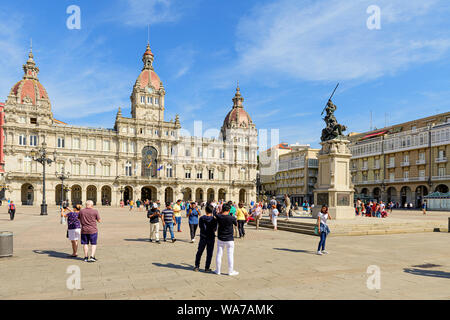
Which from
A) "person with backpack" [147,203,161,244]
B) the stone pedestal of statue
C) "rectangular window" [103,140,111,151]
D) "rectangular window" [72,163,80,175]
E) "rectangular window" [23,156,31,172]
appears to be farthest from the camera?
"rectangular window" [103,140,111,151]

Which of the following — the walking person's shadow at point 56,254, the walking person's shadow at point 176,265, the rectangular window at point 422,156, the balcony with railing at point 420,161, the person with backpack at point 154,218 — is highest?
the rectangular window at point 422,156

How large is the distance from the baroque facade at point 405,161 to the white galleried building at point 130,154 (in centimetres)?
2269

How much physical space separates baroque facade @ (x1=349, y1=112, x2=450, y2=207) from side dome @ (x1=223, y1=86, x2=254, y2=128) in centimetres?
2326

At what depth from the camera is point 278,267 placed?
8.43 metres

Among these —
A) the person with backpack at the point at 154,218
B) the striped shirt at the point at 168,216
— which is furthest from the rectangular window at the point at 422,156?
the person with backpack at the point at 154,218

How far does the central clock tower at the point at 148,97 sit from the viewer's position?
63438 millimetres

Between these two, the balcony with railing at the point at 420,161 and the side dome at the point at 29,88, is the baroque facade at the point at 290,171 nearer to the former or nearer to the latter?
the balcony with railing at the point at 420,161

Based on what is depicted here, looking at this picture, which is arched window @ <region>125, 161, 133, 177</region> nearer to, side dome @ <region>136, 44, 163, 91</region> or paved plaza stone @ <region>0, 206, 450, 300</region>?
side dome @ <region>136, 44, 163, 91</region>

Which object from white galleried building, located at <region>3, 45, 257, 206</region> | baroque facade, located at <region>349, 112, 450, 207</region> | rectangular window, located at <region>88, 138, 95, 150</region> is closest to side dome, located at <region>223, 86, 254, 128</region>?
white galleried building, located at <region>3, 45, 257, 206</region>

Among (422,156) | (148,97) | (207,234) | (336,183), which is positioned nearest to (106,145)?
(148,97)

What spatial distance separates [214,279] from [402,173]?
53.1 meters

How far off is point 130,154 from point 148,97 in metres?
11.6

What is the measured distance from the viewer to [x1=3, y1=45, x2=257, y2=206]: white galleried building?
177 ft
